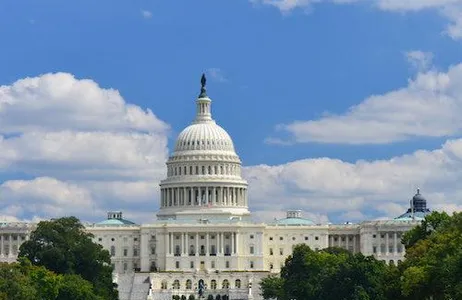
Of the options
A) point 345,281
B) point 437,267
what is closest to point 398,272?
point 437,267

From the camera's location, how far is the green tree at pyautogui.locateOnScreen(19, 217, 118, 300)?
182 metres

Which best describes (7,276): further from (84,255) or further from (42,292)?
(84,255)

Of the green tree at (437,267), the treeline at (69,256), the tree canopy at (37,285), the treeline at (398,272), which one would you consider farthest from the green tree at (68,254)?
the green tree at (437,267)

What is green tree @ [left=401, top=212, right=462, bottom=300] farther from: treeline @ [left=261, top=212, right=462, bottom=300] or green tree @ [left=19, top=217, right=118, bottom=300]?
green tree @ [left=19, top=217, right=118, bottom=300]

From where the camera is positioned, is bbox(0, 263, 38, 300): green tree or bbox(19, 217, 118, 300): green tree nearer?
bbox(0, 263, 38, 300): green tree

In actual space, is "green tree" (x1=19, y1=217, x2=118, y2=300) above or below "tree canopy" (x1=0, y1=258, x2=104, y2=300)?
above

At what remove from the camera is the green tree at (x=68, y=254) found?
182375 millimetres

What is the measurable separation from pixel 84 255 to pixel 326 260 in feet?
97.6

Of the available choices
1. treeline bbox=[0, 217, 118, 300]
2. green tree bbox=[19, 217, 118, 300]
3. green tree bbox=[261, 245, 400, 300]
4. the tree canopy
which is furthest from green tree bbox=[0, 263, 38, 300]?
green tree bbox=[19, 217, 118, 300]

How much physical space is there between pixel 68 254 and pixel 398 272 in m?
62.4

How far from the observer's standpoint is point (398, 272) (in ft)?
432

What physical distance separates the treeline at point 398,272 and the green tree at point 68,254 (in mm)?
22782

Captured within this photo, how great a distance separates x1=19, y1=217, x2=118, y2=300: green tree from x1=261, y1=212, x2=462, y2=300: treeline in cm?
2278

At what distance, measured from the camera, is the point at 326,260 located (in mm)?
186000
